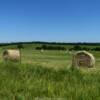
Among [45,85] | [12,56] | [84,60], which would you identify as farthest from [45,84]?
[12,56]

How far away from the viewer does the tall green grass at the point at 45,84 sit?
660 centimetres

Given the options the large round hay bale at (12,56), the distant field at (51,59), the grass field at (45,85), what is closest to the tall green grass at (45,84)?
the grass field at (45,85)

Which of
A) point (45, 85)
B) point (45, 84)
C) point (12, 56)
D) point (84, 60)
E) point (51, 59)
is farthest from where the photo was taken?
point (51, 59)

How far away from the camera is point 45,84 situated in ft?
25.9

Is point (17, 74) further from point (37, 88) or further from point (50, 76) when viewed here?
point (37, 88)

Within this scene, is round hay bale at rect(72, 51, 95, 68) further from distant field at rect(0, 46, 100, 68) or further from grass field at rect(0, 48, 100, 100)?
grass field at rect(0, 48, 100, 100)

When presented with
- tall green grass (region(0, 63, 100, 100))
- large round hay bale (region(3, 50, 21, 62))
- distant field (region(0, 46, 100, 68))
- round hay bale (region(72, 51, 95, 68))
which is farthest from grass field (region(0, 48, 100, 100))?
large round hay bale (region(3, 50, 21, 62))

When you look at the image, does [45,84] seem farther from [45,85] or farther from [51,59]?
[51,59]

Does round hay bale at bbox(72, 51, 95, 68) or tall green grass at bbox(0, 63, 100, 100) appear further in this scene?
round hay bale at bbox(72, 51, 95, 68)

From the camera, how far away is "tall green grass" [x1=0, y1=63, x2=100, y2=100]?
660cm

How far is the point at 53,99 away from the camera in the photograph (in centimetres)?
603

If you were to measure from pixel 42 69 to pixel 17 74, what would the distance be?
4.07ft

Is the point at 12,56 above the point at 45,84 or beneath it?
beneath

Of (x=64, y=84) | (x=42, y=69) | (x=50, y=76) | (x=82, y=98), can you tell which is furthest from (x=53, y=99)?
(x=42, y=69)
